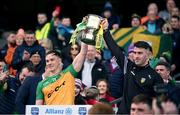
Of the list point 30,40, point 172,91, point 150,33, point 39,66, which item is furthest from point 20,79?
point 172,91

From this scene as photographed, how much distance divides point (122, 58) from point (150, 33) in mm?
4518

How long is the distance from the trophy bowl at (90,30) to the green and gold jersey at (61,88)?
989 millimetres

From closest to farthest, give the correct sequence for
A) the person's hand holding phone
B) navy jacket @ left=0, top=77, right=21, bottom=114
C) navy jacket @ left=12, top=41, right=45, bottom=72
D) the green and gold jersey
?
the green and gold jersey → navy jacket @ left=0, top=77, right=21, bottom=114 → navy jacket @ left=12, top=41, right=45, bottom=72 → the person's hand holding phone

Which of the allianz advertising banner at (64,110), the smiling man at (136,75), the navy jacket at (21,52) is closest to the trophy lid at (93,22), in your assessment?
the smiling man at (136,75)

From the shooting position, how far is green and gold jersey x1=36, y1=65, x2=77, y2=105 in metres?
10.7

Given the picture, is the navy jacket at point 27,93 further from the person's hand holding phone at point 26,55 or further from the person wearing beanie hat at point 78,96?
the person's hand holding phone at point 26,55

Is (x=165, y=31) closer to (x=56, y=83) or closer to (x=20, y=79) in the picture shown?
(x=20, y=79)

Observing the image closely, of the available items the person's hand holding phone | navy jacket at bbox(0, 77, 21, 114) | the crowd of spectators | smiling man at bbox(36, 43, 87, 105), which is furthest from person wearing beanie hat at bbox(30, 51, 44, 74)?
smiling man at bbox(36, 43, 87, 105)

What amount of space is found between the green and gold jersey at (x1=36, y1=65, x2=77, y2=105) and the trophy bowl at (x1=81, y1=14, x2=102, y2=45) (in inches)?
39.0

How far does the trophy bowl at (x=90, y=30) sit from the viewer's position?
9812 millimetres

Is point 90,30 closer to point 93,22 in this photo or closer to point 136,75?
point 93,22

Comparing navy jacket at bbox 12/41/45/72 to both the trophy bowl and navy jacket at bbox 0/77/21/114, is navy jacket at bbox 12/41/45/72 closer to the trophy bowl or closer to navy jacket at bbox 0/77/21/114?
navy jacket at bbox 0/77/21/114

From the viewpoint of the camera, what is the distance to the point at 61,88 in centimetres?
1074

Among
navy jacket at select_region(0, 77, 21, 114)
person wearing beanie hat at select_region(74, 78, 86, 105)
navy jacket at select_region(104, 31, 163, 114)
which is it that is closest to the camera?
navy jacket at select_region(104, 31, 163, 114)
